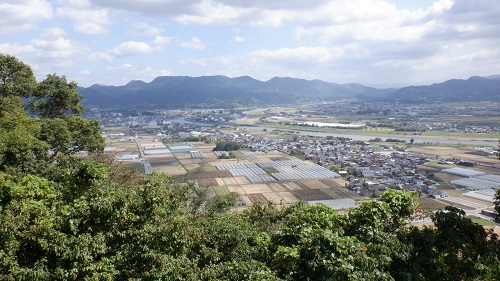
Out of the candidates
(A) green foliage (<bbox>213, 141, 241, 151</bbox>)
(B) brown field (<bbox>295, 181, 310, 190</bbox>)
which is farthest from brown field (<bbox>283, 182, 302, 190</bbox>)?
(A) green foliage (<bbox>213, 141, 241, 151</bbox>)

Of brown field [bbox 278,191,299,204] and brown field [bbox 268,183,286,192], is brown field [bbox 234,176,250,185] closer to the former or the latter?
brown field [bbox 268,183,286,192]

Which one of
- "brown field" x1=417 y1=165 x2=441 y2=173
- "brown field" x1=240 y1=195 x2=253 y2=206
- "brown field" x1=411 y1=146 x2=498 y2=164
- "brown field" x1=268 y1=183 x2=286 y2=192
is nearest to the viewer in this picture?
"brown field" x1=240 y1=195 x2=253 y2=206

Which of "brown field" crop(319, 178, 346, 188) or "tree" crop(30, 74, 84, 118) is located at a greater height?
"tree" crop(30, 74, 84, 118)

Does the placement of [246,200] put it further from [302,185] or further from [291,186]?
[302,185]

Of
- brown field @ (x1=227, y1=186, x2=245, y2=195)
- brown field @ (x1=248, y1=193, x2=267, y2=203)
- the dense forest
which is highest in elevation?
the dense forest

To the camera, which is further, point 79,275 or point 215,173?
point 215,173

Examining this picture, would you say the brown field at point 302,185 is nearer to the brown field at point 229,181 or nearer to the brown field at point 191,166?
the brown field at point 229,181

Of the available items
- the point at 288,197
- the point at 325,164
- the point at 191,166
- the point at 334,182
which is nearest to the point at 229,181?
the point at 288,197

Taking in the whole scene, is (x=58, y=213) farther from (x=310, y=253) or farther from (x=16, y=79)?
(x=16, y=79)

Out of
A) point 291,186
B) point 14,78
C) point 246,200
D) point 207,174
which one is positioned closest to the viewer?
point 14,78

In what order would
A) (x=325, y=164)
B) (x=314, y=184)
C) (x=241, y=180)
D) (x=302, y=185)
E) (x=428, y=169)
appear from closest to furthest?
1. (x=302, y=185)
2. (x=314, y=184)
3. (x=241, y=180)
4. (x=428, y=169)
5. (x=325, y=164)

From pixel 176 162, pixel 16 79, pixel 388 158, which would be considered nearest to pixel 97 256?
pixel 16 79
